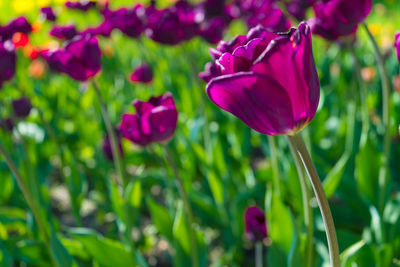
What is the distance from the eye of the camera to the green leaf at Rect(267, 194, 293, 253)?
3.69 ft

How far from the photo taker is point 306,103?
0.58 meters

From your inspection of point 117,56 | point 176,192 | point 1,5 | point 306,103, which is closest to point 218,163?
point 176,192

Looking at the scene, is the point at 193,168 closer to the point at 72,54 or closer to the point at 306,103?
the point at 72,54

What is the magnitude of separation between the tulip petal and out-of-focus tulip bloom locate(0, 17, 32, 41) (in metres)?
1.26

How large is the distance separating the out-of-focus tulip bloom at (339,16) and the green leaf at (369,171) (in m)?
0.35

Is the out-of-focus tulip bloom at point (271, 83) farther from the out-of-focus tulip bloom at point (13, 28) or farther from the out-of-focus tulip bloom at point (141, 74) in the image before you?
the out-of-focus tulip bloom at point (141, 74)

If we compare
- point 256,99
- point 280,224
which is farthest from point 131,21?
point 256,99

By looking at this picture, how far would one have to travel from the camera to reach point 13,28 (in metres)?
1.73

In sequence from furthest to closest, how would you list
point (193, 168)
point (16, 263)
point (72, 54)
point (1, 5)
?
point (1, 5) → point (193, 168) → point (16, 263) → point (72, 54)

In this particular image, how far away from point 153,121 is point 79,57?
1.14 feet

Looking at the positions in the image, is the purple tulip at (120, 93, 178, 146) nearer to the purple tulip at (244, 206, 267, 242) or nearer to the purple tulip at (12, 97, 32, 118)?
the purple tulip at (244, 206, 267, 242)

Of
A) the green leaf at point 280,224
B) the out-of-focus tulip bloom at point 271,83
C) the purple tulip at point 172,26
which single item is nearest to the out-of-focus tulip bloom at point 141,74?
the purple tulip at point 172,26

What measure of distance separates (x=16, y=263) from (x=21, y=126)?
979mm

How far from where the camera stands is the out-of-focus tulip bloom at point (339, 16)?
110 centimetres
